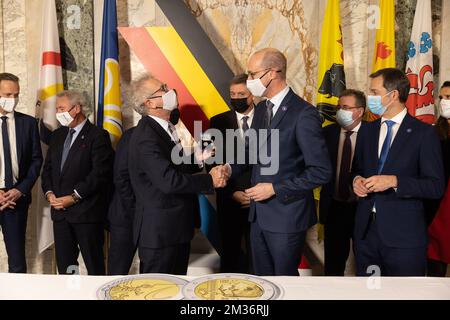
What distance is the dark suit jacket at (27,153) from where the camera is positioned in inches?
134

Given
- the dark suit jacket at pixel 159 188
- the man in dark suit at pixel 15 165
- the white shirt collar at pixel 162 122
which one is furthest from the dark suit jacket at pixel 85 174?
the white shirt collar at pixel 162 122

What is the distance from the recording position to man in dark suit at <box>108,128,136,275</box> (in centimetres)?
309

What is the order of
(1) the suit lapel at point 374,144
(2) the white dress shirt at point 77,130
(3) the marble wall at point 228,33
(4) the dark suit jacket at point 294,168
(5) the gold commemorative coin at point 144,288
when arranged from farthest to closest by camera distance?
(3) the marble wall at point 228,33 → (2) the white dress shirt at point 77,130 → (1) the suit lapel at point 374,144 → (4) the dark suit jacket at point 294,168 → (5) the gold commemorative coin at point 144,288

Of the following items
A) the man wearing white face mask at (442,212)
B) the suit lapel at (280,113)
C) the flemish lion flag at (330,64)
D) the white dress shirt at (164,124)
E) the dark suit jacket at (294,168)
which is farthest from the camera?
the flemish lion flag at (330,64)

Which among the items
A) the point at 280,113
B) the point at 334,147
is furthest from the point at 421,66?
the point at 280,113

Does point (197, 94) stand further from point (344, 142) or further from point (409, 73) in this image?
point (409, 73)

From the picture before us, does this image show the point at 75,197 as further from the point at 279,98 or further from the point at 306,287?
the point at 306,287

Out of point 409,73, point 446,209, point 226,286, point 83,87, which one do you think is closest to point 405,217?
point 446,209

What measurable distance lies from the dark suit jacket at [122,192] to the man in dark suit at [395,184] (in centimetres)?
155

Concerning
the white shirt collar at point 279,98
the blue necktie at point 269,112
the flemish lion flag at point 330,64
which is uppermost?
the flemish lion flag at point 330,64

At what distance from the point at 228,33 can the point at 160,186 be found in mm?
2199

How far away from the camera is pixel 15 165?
A: 3.41m

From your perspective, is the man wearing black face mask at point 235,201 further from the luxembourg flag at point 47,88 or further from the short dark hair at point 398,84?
the luxembourg flag at point 47,88
